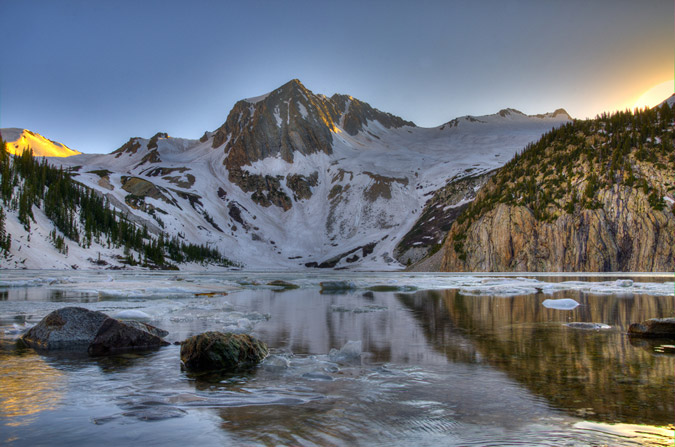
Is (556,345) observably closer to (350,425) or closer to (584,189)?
(350,425)

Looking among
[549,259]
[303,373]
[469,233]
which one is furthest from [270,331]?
[469,233]

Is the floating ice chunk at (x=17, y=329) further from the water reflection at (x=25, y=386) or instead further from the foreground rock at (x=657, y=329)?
the foreground rock at (x=657, y=329)

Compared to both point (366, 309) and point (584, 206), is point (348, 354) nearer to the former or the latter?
point (366, 309)

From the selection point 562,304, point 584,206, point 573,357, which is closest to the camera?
point 573,357

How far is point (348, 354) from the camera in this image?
10.4m

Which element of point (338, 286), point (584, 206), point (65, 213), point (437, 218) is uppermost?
point (437, 218)

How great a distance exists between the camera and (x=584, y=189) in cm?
8456

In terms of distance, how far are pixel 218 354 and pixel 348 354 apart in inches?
Answer: 119

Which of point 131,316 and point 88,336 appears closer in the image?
point 88,336

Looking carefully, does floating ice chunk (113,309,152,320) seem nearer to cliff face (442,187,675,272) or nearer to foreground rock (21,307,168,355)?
foreground rock (21,307,168,355)

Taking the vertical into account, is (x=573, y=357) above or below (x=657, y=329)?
below

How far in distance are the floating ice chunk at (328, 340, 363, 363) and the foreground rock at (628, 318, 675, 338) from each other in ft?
28.3

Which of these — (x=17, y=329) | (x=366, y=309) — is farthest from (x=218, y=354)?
(x=366, y=309)

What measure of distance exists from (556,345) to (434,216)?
518 feet
